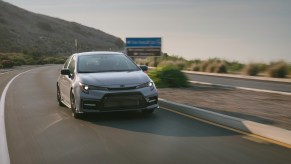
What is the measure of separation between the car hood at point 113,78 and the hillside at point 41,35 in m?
100

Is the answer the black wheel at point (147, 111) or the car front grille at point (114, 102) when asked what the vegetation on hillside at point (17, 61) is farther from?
the car front grille at point (114, 102)

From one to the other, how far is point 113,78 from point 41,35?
13419 centimetres

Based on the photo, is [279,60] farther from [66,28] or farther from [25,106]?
[66,28]

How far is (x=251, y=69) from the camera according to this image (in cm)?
3384

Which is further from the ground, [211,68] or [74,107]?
[74,107]

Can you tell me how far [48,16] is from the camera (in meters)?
185

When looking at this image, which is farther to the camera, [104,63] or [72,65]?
[72,65]

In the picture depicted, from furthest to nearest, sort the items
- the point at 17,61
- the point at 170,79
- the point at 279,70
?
the point at 17,61 → the point at 279,70 → the point at 170,79

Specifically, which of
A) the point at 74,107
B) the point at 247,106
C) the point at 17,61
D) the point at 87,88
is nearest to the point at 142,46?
the point at 247,106

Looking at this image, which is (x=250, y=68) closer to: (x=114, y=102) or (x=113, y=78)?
(x=113, y=78)

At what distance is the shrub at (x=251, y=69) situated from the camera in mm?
33656

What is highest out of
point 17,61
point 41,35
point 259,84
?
point 41,35

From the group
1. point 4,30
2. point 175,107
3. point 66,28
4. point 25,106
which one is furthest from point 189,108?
point 66,28

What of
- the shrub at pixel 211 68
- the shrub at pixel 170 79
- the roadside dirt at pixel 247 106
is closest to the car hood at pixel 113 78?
the roadside dirt at pixel 247 106
